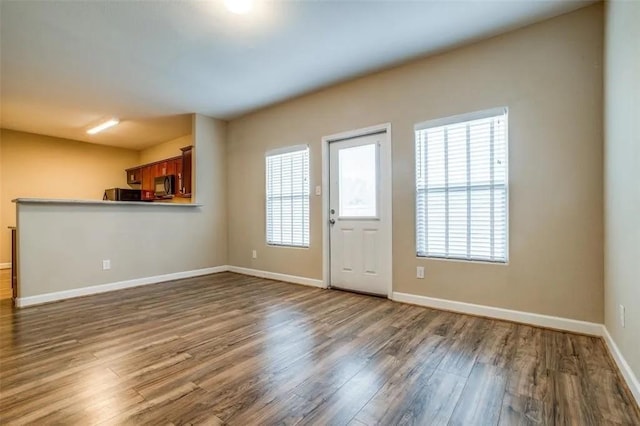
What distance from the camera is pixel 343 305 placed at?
3.37 m

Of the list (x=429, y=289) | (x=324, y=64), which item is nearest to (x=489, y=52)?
(x=324, y=64)

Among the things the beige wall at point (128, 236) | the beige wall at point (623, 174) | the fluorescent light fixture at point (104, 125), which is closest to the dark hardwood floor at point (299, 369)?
the beige wall at point (623, 174)

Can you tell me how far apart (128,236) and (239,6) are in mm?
3503

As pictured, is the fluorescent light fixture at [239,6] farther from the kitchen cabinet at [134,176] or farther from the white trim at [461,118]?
the kitchen cabinet at [134,176]

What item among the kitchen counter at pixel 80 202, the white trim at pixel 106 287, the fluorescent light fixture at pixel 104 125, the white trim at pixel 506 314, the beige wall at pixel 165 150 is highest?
the fluorescent light fixture at pixel 104 125

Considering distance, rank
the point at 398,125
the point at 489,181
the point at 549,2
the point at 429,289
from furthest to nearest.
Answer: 1. the point at 398,125
2. the point at 429,289
3. the point at 489,181
4. the point at 549,2

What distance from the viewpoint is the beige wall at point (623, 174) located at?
66.9 inches

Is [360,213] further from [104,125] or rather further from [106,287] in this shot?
[104,125]

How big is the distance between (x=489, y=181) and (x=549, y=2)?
1.50 metres

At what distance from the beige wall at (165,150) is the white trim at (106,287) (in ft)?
9.69

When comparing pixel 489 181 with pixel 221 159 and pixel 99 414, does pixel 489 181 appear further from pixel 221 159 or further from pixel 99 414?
pixel 221 159

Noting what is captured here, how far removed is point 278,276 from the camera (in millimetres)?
4766

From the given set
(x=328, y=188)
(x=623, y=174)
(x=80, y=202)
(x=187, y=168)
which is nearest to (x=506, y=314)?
(x=623, y=174)

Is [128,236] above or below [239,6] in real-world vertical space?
below
